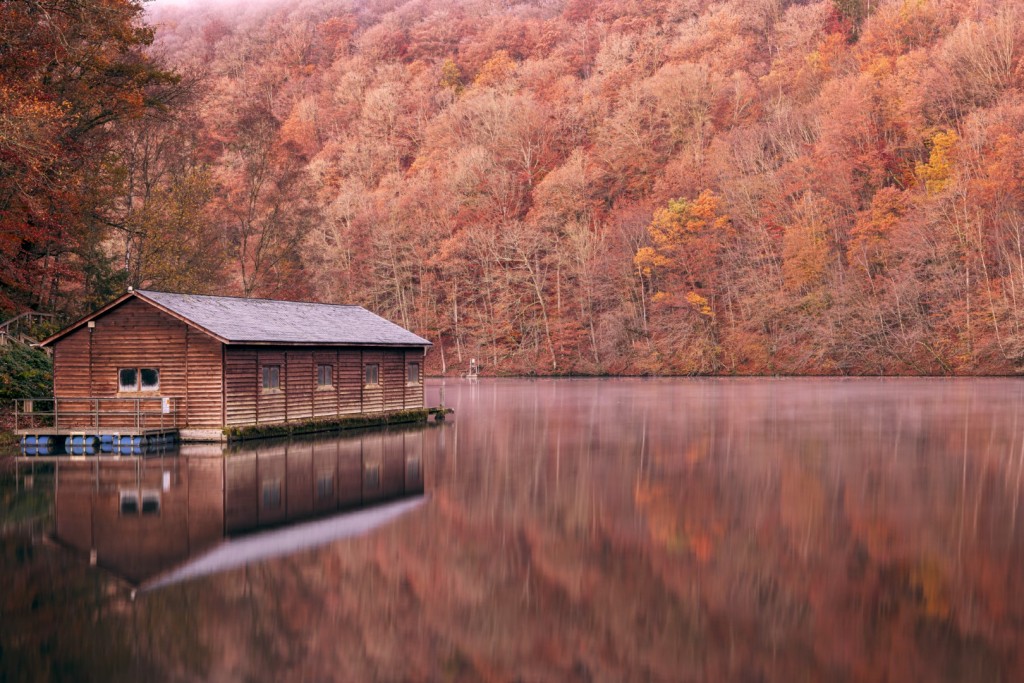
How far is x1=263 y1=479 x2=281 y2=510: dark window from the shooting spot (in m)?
20.8

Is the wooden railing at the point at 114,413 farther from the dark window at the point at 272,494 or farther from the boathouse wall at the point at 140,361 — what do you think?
the dark window at the point at 272,494

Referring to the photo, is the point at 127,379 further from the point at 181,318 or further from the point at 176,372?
the point at 181,318

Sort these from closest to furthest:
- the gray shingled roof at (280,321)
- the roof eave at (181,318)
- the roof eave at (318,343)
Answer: the roof eave at (181,318) < the roof eave at (318,343) < the gray shingled roof at (280,321)

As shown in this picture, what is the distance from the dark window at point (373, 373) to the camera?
41.1 m

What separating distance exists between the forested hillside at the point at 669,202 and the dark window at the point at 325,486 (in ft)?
102

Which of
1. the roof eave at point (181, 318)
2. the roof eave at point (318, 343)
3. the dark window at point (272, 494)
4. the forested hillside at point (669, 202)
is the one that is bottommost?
the dark window at point (272, 494)

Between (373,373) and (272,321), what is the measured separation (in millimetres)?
5591

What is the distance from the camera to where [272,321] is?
37.2 m

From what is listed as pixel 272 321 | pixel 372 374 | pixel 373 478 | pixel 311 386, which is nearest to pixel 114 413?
pixel 272 321

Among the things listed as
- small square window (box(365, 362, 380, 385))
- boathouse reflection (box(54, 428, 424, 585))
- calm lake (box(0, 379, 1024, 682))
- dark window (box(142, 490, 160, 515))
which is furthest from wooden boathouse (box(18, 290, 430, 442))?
dark window (box(142, 490, 160, 515))

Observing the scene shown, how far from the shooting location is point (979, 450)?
97.3ft

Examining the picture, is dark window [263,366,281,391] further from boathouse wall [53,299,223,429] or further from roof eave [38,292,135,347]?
roof eave [38,292,135,347]

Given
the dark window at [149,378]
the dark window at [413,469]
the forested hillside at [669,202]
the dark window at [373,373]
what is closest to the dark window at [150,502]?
the dark window at [413,469]

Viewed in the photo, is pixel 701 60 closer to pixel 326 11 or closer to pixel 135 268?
pixel 135 268
